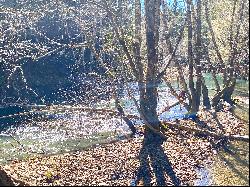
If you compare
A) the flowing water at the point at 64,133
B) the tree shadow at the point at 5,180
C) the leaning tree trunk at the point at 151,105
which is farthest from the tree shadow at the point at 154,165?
the tree shadow at the point at 5,180

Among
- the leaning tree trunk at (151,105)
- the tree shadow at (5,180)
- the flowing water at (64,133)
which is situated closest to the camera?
the tree shadow at (5,180)

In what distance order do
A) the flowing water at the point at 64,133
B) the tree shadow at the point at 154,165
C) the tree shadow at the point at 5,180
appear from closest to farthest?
1. the tree shadow at the point at 5,180
2. the tree shadow at the point at 154,165
3. the flowing water at the point at 64,133

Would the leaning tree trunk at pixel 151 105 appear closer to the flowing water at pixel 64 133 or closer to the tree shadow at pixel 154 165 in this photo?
the tree shadow at pixel 154 165

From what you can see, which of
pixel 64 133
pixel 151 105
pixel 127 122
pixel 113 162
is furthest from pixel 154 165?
pixel 64 133

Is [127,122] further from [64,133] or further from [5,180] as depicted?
[5,180]

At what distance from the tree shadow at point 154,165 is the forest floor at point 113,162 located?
126 millimetres

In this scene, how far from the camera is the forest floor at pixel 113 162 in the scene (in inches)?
465

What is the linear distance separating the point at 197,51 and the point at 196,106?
2.36 metres

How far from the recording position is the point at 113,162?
13.3 m

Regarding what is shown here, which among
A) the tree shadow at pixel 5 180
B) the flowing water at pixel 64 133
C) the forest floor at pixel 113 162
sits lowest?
the flowing water at pixel 64 133

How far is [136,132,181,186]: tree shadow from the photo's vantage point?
11469 mm

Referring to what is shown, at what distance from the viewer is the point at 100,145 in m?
16.4

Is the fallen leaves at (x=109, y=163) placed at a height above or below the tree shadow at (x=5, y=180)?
below

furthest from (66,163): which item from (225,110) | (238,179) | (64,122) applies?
(225,110)
